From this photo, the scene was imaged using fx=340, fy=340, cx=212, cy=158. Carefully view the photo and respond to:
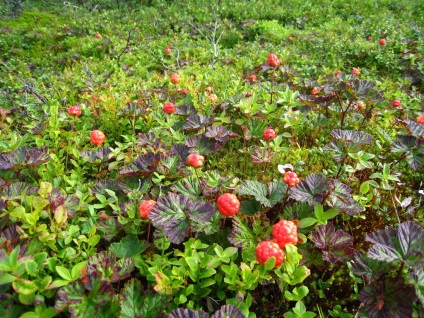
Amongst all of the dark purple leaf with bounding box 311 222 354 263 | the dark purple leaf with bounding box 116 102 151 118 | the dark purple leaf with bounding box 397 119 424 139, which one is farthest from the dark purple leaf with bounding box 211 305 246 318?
the dark purple leaf with bounding box 116 102 151 118

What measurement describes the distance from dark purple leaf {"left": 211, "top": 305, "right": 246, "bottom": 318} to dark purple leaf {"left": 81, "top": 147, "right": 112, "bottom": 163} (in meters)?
1.46

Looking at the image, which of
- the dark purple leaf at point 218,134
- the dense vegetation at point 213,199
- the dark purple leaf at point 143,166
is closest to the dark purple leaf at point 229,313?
the dense vegetation at point 213,199

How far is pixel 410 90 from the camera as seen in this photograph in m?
4.30

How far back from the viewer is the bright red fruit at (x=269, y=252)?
148 cm

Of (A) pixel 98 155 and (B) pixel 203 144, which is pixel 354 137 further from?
(A) pixel 98 155

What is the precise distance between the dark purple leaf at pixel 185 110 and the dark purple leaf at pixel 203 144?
0.51 meters

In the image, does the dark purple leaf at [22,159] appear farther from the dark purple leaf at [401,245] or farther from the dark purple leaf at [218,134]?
the dark purple leaf at [401,245]

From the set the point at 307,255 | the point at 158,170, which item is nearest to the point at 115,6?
the point at 158,170

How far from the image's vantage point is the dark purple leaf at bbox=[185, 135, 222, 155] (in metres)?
2.47

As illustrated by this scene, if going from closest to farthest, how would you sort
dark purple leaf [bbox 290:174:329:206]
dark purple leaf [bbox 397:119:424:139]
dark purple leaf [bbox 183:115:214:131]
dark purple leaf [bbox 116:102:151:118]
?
dark purple leaf [bbox 290:174:329:206]
dark purple leaf [bbox 397:119:424:139]
dark purple leaf [bbox 183:115:214:131]
dark purple leaf [bbox 116:102:151:118]

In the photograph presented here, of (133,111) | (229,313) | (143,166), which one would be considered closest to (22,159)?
(143,166)

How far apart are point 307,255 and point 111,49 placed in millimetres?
5209

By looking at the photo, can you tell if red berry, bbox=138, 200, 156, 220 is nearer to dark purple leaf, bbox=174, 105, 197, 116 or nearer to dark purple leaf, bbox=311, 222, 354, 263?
dark purple leaf, bbox=311, 222, 354, 263

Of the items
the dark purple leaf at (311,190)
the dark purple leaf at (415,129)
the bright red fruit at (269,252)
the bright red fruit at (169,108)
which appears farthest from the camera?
the bright red fruit at (169,108)
